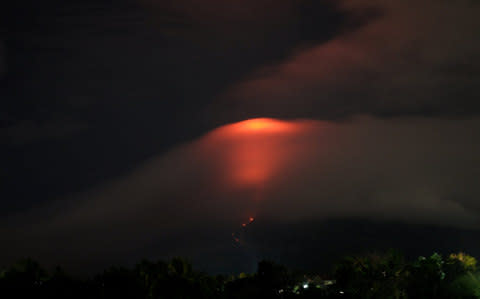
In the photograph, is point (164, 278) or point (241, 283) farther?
point (241, 283)

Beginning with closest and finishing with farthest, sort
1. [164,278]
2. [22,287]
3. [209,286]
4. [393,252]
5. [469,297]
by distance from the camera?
[22,287] < [164,278] < [209,286] < [469,297] < [393,252]

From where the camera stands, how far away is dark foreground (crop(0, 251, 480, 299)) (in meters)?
41.6

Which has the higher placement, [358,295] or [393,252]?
[393,252]

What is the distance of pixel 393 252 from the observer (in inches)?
2395

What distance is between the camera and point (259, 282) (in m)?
48.2

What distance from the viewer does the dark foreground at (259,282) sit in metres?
41.6

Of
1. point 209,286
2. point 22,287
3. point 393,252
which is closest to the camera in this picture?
point 22,287

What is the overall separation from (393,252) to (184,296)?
2880cm

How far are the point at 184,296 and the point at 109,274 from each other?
6.54 meters

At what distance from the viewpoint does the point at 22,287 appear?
4069 centimetres

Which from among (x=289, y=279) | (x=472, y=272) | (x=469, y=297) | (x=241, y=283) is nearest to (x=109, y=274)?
(x=241, y=283)

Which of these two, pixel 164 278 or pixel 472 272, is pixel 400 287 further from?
pixel 164 278

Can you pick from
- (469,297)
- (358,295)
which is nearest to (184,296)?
(358,295)

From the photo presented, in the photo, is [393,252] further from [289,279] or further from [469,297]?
[289,279]
